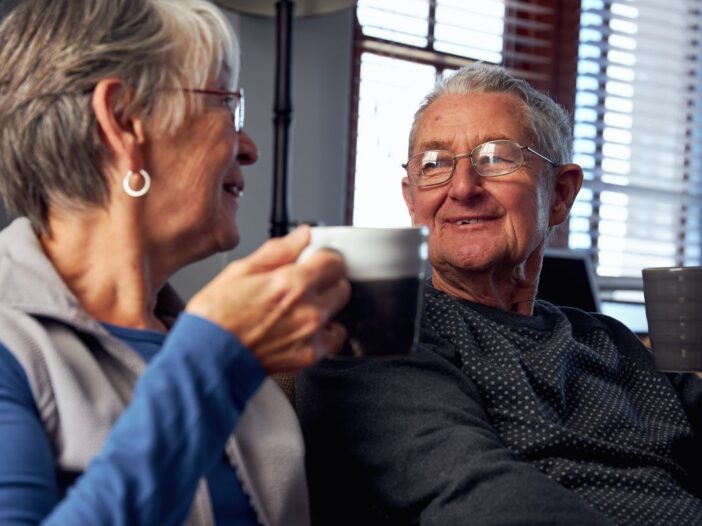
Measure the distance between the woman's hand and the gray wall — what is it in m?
1.91

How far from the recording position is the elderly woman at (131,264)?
69 centimetres

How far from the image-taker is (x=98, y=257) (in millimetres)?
920

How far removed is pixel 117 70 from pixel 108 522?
1.48 ft

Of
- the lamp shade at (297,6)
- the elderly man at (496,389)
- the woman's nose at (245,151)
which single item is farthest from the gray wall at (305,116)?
the woman's nose at (245,151)

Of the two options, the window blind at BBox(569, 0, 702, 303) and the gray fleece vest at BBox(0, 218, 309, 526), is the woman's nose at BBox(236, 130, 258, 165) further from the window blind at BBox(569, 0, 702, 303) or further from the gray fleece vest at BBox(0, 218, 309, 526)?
the window blind at BBox(569, 0, 702, 303)

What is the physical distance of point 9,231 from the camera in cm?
91

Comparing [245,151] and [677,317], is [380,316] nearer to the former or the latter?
[245,151]

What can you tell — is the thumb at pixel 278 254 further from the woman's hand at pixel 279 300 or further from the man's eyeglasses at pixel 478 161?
the man's eyeglasses at pixel 478 161

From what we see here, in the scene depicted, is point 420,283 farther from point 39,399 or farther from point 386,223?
point 386,223

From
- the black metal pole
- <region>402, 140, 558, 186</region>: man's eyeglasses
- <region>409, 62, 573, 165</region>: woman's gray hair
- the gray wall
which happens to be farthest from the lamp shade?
<region>402, 140, 558, 186</region>: man's eyeglasses

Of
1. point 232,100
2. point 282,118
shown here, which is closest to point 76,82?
point 232,100

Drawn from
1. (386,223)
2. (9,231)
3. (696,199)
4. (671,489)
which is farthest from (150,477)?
(696,199)

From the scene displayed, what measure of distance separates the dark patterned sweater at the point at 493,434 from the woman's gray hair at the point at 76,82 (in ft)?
1.33

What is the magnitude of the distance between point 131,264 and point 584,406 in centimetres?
68
